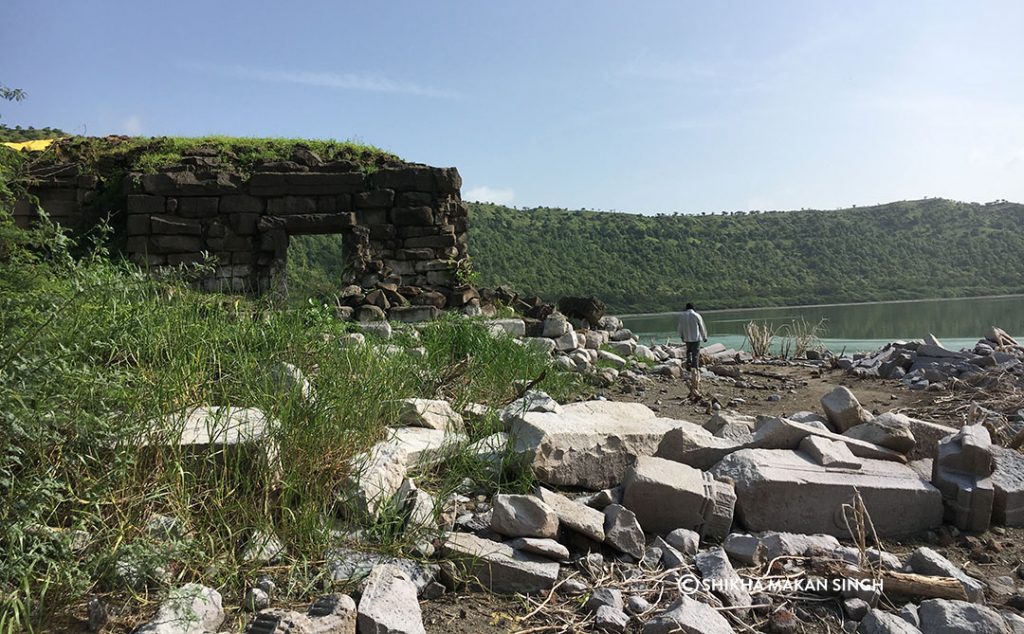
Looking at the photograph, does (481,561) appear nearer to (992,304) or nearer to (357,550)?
(357,550)

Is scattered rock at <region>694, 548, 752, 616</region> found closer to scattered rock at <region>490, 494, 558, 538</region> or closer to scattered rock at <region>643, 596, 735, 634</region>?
scattered rock at <region>643, 596, 735, 634</region>

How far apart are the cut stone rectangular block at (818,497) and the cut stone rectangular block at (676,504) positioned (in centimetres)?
18

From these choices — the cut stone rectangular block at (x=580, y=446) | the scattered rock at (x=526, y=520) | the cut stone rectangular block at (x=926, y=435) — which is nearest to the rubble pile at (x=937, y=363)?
the cut stone rectangular block at (x=926, y=435)

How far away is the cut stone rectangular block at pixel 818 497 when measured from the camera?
11.6 ft

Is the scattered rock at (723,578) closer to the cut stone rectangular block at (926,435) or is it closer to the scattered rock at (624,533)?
the scattered rock at (624,533)

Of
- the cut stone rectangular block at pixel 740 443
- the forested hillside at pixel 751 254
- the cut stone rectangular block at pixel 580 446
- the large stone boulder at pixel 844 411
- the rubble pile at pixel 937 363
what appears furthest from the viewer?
the forested hillside at pixel 751 254

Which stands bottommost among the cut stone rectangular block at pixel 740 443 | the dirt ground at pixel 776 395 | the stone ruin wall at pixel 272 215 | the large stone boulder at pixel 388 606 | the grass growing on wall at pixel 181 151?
the dirt ground at pixel 776 395

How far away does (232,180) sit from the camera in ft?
37.2

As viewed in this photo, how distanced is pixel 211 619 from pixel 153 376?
156 centimetres

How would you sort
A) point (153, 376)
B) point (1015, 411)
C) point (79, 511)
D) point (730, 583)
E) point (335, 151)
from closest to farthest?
point (79, 511), point (730, 583), point (153, 376), point (1015, 411), point (335, 151)

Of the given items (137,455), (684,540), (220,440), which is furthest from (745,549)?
(137,455)

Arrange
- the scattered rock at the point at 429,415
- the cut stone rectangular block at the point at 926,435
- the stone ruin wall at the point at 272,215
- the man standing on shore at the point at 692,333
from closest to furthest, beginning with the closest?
the scattered rock at the point at 429,415
the cut stone rectangular block at the point at 926,435
the stone ruin wall at the point at 272,215
the man standing on shore at the point at 692,333

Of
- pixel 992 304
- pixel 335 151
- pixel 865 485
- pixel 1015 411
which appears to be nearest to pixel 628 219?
pixel 992 304

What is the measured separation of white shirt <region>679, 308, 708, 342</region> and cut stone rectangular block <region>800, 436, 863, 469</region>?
6.97m
